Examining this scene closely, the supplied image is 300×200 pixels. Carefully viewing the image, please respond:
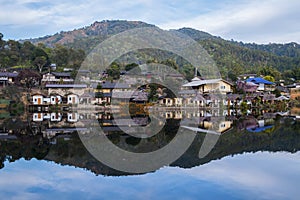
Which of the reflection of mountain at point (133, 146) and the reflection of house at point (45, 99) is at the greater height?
the reflection of house at point (45, 99)

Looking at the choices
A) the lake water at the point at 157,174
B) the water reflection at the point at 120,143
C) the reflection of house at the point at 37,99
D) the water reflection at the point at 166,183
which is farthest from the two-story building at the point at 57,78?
the water reflection at the point at 166,183

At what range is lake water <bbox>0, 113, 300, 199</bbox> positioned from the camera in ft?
16.8

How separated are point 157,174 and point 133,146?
110 inches

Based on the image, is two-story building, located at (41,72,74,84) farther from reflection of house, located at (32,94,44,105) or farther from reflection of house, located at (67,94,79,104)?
reflection of house, located at (32,94,44,105)

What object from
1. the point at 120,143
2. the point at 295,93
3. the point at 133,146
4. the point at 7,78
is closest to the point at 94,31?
the point at 7,78

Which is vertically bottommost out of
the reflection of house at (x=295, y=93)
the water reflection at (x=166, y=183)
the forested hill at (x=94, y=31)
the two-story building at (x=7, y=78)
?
the water reflection at (x=166, y=183)

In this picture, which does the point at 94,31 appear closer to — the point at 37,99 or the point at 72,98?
the point at 72,98

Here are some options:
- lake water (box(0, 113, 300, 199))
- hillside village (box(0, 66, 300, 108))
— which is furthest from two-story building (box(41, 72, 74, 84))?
lake water (box(0, 113, 300, 199))

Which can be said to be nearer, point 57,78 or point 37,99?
point 37,99

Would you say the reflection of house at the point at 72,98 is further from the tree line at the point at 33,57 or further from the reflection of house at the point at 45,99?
the tree line at the point at 33,57

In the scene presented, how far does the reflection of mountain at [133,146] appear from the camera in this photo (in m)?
7.21

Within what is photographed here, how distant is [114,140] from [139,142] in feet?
2.51

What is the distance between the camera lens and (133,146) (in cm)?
895

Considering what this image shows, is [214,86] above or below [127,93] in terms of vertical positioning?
above
